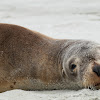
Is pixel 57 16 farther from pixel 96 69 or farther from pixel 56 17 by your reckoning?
pixel 96 69

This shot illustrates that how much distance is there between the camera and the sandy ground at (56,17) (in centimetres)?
742

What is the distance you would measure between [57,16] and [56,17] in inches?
7.3

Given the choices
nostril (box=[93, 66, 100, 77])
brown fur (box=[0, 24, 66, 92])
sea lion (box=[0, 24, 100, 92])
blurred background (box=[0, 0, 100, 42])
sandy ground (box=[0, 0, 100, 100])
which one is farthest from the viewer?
blurred background (box=[0, 0, 100, 42])

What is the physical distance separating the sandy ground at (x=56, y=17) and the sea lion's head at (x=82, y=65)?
0.24 meters

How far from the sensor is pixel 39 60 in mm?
4258

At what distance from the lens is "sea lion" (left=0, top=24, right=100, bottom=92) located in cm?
389

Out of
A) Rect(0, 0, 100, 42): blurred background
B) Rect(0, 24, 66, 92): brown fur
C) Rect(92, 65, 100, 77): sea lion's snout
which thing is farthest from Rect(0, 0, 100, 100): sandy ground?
Rect(92, 65, 100, 77): sea lion's snout

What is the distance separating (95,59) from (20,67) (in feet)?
4.01

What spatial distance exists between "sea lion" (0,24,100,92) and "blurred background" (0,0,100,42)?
93.1 inches

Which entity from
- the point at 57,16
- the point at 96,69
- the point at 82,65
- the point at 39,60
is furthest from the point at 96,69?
the point at 57,16

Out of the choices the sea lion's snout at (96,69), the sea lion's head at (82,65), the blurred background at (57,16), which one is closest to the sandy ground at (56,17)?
the blurred background at (57,16)

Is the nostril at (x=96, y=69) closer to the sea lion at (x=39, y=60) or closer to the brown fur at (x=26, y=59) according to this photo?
the sea lion at (x=39, y=60)

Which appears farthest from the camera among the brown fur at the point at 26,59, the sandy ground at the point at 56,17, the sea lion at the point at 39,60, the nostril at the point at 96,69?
the sandy ground at the point at 56,17

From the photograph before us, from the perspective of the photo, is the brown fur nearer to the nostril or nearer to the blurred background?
the nostril
